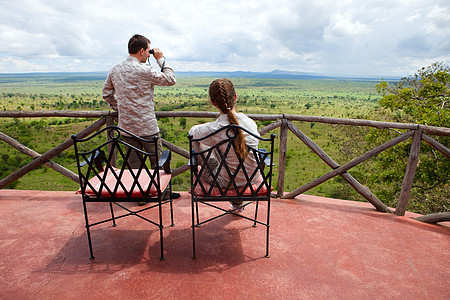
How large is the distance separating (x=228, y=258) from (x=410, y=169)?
2.47 meters

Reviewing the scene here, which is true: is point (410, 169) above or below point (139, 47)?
below

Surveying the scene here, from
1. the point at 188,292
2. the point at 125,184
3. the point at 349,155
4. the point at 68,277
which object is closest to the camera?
the point at 188,292

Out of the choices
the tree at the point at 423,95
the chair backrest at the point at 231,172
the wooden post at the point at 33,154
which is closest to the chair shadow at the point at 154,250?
the chair backrest at the point at 231,172

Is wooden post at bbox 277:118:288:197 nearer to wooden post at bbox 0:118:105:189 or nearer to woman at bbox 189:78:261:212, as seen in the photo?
woman at bbox 189:78:261:212

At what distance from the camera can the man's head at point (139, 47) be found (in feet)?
10.2

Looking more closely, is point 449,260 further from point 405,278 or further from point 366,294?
point 366,294

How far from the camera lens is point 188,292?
83.9 inches

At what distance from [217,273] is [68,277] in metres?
1.15

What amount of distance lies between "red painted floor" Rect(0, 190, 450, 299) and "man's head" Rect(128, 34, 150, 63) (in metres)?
1.76

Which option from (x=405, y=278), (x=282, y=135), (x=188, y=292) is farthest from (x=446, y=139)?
(x=188, y=292)

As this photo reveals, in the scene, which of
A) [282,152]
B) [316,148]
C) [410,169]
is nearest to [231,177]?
[282,152]

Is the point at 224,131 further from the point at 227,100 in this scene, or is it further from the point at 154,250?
the point at 154,250

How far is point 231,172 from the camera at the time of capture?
Result: 2.59 m

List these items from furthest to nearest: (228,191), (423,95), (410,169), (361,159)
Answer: (423,95), (361,159), (410,169), (228,191)
